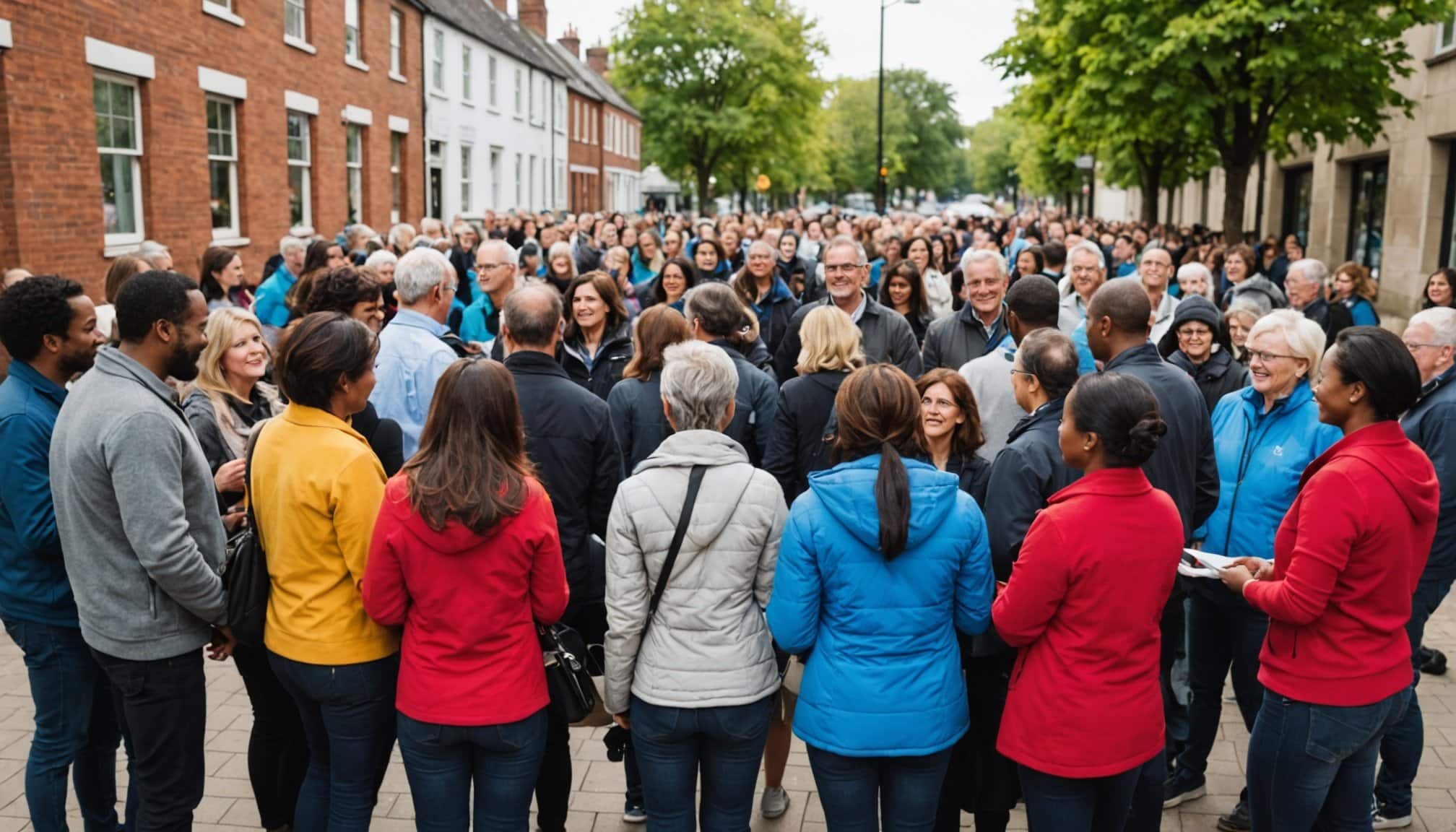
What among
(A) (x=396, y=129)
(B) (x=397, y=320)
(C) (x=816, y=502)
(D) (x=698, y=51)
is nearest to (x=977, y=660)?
(C) (x=816, y=502)

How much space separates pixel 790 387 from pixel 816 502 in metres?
1.87

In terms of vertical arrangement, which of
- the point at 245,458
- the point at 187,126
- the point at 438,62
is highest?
the point at 438,62

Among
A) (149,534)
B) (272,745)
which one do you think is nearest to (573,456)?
(149,534)

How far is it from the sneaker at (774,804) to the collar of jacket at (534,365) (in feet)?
6.14

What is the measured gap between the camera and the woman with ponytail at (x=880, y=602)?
3.15 meters

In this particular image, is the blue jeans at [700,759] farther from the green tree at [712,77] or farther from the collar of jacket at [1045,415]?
the green tree at [712,77]

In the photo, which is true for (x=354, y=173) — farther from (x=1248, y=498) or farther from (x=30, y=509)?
(x=1248, y=498)

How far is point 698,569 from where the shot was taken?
3.30m

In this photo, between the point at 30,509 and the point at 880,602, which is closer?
the point at 880,602

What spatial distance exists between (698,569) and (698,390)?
21.0 inches

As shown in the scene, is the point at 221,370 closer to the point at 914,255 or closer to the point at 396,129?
the point at 914,255

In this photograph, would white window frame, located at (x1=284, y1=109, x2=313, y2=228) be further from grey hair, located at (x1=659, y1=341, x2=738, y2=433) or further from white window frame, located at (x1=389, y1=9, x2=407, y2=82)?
grey hair, located at (x1=659, y1=341, x2=738, y2=433)

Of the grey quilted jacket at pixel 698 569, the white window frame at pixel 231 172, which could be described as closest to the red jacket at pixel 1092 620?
the grey quilted jacket at pixel 698 569

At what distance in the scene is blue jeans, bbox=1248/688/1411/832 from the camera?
11.0 feet
